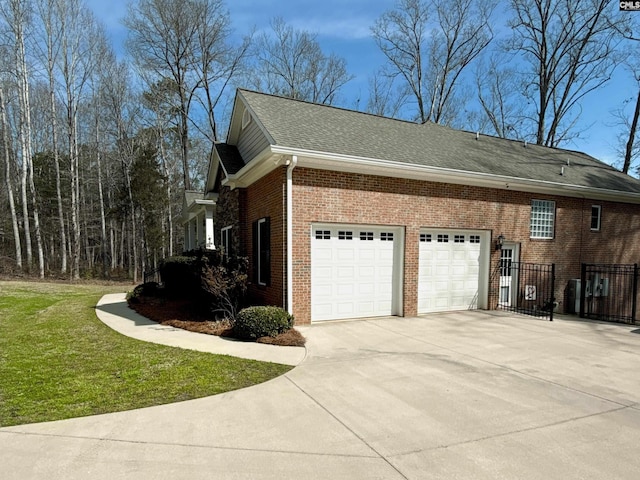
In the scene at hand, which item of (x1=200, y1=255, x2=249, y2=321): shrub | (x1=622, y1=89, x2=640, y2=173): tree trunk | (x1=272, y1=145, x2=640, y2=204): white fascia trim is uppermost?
(x1=622, y1=89, x2=640, y2=173): tree trunk

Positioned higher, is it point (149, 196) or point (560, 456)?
point (149, 196)

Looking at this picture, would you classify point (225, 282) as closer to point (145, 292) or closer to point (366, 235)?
point (366, 235)

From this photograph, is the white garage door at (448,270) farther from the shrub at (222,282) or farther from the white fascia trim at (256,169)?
the shrub at (222,282)

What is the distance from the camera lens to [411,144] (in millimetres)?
11406

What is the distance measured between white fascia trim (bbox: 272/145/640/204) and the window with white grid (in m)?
0.42

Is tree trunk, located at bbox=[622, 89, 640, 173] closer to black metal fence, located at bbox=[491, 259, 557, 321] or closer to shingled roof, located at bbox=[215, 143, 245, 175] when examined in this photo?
black metal fence, located at bbox=[491, 259, 557, 321]

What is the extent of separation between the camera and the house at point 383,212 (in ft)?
28.4

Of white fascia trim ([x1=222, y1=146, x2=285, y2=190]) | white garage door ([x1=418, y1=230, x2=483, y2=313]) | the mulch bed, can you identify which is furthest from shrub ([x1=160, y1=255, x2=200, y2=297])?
white garage door ([x1=418, y1=230, x2=483, y2=313])

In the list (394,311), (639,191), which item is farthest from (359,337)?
(639,191)

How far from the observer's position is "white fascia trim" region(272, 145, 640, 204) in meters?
8.41

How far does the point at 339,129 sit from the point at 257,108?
7.91 feet

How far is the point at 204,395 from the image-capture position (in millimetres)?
4527

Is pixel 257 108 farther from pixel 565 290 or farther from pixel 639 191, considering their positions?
pixel 639 191

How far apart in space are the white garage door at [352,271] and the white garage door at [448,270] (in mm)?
1022
